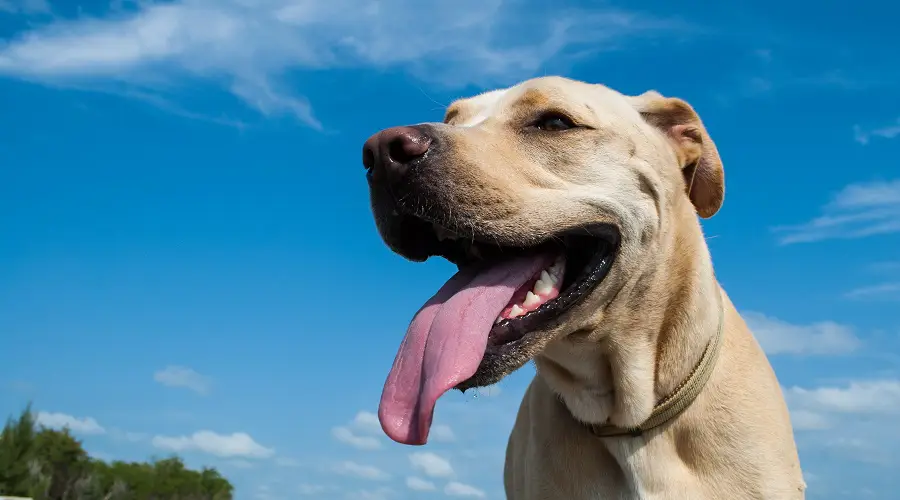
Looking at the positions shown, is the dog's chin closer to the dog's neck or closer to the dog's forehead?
the dog's neck

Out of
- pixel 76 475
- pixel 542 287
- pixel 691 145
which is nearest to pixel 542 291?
pixel 542 287

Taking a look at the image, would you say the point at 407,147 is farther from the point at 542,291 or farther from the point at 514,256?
the point at 542,291

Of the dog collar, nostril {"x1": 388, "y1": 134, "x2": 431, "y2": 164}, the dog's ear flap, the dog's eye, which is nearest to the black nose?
nostril {"x1": 388, "y1": 134, "x2": 431, "y2": 164}

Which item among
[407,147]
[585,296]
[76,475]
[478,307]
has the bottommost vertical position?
[478,307]

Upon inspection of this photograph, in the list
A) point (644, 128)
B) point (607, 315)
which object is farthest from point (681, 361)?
point (644, 128)

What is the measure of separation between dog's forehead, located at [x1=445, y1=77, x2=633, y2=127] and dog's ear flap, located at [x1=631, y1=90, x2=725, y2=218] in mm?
176

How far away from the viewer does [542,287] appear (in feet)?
14.8

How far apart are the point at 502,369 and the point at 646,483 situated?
1.16 meters

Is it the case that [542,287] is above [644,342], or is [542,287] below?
above

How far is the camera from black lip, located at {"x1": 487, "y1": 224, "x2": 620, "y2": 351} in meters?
4.31

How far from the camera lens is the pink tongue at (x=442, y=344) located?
4008 millimetres

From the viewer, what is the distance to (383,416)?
401cm

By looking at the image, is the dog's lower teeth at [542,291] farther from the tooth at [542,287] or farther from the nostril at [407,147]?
the nostril at [407,147]

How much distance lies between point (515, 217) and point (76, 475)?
45.7 meters
